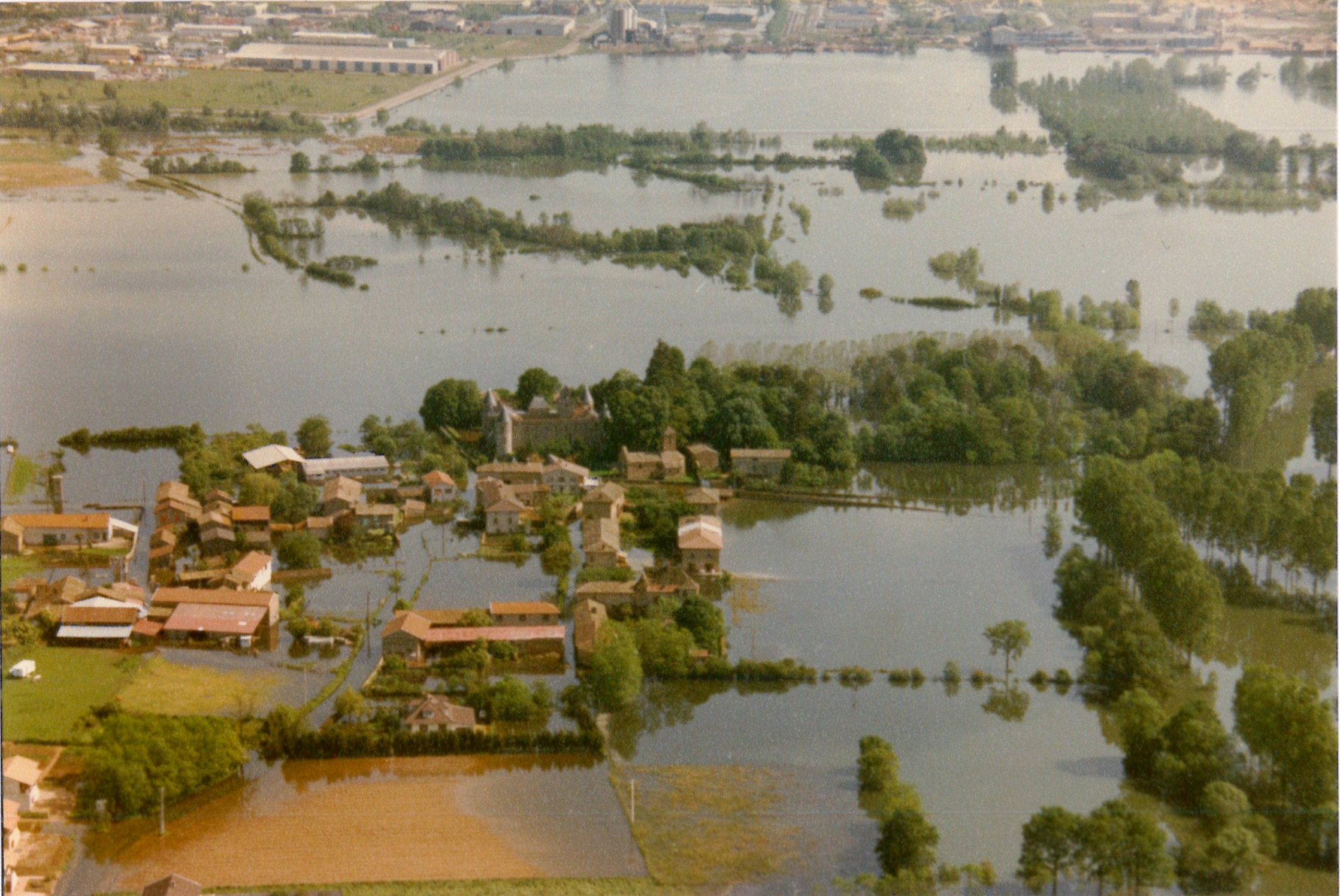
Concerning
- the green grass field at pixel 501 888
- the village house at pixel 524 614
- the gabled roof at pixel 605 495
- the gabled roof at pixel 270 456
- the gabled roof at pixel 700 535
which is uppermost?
the gabled roof at pixel 270 456

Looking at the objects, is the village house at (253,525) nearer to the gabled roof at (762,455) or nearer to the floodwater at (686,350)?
the floodwater at (686,350)

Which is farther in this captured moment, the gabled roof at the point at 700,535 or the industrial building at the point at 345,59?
the industrial building at the point at 345,59

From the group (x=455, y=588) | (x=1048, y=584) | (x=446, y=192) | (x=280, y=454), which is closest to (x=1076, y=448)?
(x=1048, y=584)

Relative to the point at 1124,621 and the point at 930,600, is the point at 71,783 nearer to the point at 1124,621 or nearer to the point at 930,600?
the point at 930,600

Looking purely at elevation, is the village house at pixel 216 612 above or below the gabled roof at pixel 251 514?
below

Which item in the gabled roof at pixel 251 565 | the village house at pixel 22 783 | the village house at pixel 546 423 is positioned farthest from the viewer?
the village house at pixel 546 423

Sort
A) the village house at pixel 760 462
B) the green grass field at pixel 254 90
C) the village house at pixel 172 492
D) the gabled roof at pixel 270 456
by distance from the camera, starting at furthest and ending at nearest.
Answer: the green grass field at pixel 254 90 → the village house at pixel 760 462 → the gabled roof at pixel 270 456 → the village house at pixel 172 492

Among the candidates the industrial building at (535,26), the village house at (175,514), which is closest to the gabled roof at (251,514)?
the village house at (175,514)
